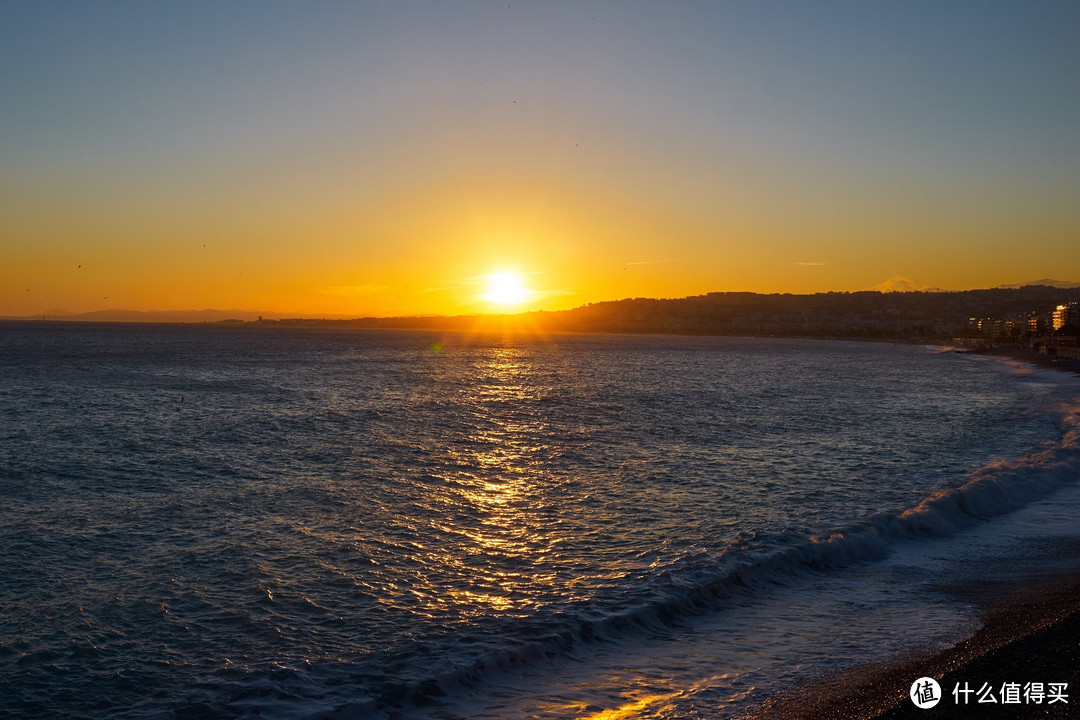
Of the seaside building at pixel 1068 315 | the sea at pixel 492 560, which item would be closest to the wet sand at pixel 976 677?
the sea at pixel 492 560

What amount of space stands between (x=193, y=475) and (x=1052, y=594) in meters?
24.9

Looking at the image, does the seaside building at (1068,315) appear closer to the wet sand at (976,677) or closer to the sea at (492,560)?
the sea at (492,560)

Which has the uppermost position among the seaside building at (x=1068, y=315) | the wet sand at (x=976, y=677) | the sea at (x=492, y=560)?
the seaside building at (x=1068, y=315)

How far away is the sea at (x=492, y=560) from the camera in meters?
10.6

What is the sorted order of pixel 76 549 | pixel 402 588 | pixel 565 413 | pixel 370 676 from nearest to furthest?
pixel 370 676 → pixel 402 588 → pixel 76 549 → pixel 565 413

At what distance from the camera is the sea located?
1055 centimetres

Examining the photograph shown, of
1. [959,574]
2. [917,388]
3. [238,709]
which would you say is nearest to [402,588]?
[238,709]

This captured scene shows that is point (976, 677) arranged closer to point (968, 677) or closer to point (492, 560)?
point (968, 677)

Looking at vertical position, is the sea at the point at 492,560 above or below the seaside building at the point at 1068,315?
below

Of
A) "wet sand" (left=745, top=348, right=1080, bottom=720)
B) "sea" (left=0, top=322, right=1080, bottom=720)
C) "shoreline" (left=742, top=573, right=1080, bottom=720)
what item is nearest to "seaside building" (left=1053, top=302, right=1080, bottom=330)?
"sea" (left=0, top=322, right=1080, bottom=720)

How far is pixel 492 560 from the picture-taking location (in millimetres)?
16250

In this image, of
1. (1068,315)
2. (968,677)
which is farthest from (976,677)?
(1068,315)

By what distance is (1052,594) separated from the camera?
1312 cm

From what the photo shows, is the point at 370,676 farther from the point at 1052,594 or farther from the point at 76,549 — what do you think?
the point at 1052,594
